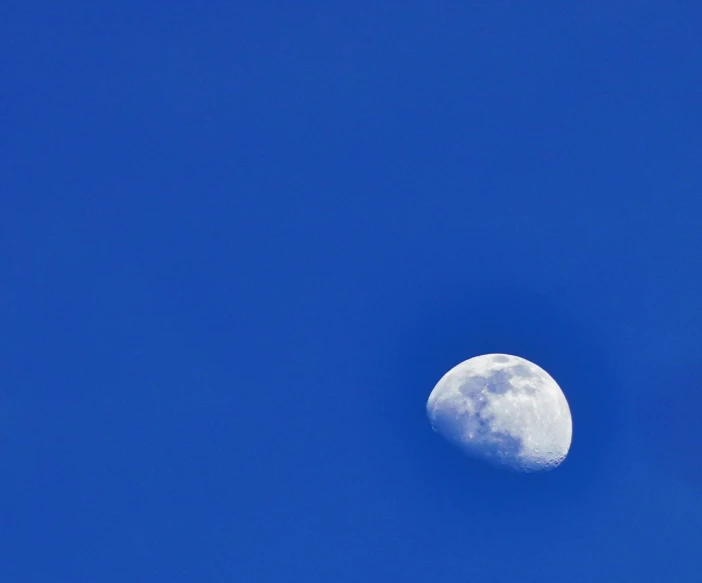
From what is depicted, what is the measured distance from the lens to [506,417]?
8.52m

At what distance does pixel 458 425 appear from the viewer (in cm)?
860

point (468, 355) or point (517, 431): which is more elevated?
point (468, 355)

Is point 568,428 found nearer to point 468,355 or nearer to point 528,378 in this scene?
point 528,378

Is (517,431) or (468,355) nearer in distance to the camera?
(517,431)

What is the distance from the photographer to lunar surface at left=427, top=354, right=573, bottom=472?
27.8ft

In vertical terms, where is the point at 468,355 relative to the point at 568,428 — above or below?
above

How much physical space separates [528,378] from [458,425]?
959 mm

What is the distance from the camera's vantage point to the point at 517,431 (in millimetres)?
8469

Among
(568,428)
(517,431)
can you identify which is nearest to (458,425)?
(517,431)

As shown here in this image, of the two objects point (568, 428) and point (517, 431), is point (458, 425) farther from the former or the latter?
point (568, 428)

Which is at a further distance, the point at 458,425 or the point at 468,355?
the point at 468,355

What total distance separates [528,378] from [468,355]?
2.67 ft

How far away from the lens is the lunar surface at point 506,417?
8477mm

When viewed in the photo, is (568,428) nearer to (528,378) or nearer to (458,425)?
(528,378)
